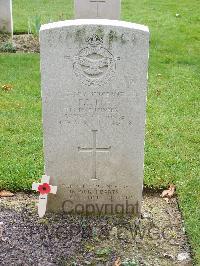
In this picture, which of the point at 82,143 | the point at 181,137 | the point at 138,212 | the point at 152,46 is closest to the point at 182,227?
the point at 138,212

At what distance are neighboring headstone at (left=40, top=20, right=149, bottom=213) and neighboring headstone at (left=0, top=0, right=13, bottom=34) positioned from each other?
19.5 feet

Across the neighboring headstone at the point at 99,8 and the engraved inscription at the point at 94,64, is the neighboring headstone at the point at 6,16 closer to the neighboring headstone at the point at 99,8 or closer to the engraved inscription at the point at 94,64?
the neighboring headstone at the point at 99,8

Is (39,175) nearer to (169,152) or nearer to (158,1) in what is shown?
(169,152)

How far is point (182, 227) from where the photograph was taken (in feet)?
14.9

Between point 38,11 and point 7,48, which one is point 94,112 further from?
point 38,11

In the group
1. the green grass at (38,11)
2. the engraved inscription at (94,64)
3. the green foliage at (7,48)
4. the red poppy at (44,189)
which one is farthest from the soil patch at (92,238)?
the green grass at (38,11)

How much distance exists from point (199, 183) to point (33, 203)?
1.58 m

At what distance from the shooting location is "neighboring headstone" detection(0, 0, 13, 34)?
31.9ft

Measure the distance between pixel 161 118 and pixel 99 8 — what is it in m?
3.15

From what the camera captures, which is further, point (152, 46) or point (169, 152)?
A: point (152, 46)

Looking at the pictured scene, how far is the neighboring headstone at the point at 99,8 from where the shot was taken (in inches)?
359

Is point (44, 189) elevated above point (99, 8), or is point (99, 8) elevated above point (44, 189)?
point (99, 8)

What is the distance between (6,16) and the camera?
9828 mm
